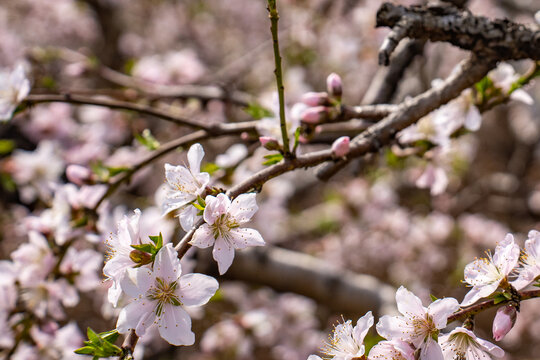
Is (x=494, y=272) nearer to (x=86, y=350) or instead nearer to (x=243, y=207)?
(x=243, y=207)

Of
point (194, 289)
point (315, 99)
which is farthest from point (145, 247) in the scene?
point (315, 99)

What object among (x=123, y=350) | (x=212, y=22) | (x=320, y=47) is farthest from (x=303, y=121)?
(x=212, y=22)

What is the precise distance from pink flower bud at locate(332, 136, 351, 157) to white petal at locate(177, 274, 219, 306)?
1.40 feet

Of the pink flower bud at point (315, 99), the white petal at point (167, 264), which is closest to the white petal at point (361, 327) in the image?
the white petal at point (167, 264)

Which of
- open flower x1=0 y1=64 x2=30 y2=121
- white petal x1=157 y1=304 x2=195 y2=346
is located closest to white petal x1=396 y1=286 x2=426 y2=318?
white petal x1=157 y1=304 x2=195 y2=346

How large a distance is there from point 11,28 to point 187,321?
704 cm

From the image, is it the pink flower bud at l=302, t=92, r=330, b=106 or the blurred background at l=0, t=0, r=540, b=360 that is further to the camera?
the blurred background at l=0, t=0, r=540, b=360

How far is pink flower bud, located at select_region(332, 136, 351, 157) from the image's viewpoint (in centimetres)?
111

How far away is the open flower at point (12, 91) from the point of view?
4.85 ft

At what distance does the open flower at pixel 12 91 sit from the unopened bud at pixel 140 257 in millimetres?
798

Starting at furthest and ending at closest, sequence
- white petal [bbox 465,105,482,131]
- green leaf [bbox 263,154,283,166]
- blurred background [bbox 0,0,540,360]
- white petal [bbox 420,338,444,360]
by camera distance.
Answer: blurred background [bbox 0,0,540,360], white petal [bbox 465,105,482,131], green leaf [bbox 263,154,283,166], white petal [bbox 420,338,444,360]

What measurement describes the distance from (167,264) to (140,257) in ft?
0.29

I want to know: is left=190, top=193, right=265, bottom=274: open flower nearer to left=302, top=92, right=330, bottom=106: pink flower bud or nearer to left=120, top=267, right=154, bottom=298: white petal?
left=120, top=267, right=154, bottom=298: white petal

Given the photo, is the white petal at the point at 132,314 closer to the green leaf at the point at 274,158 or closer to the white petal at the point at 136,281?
the white petal at the point at 136,281
